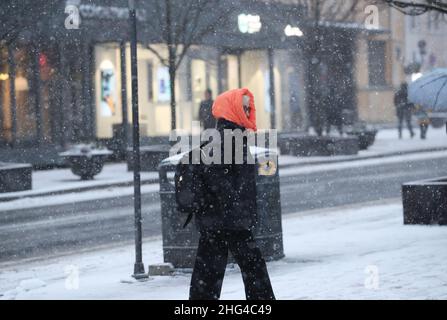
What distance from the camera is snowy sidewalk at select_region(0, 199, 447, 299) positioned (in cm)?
942

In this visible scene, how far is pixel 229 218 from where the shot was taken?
795 centimetres

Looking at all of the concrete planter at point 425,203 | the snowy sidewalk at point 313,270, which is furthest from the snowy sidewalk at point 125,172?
the concrete planter at point 425,203

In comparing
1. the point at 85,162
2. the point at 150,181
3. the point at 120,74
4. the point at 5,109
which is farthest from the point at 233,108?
the point at 120,74

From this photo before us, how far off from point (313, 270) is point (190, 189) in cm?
303

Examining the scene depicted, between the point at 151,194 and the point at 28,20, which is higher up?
the point at 28,20

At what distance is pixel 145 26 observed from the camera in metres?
34.3

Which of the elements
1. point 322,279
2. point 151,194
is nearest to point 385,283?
point 322,279

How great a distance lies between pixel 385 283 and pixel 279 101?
33987mm

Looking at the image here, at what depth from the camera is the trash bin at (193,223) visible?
36.3 ft

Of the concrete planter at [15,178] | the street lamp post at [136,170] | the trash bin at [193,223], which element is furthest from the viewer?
the concrete planter at [15,178]

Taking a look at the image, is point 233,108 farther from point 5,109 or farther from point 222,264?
point 5,109

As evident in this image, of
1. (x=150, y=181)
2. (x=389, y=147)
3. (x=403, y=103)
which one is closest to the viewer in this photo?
(x=150, y=181)

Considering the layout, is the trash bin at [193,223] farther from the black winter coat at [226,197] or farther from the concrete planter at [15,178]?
the concrete planter at [15,178]
